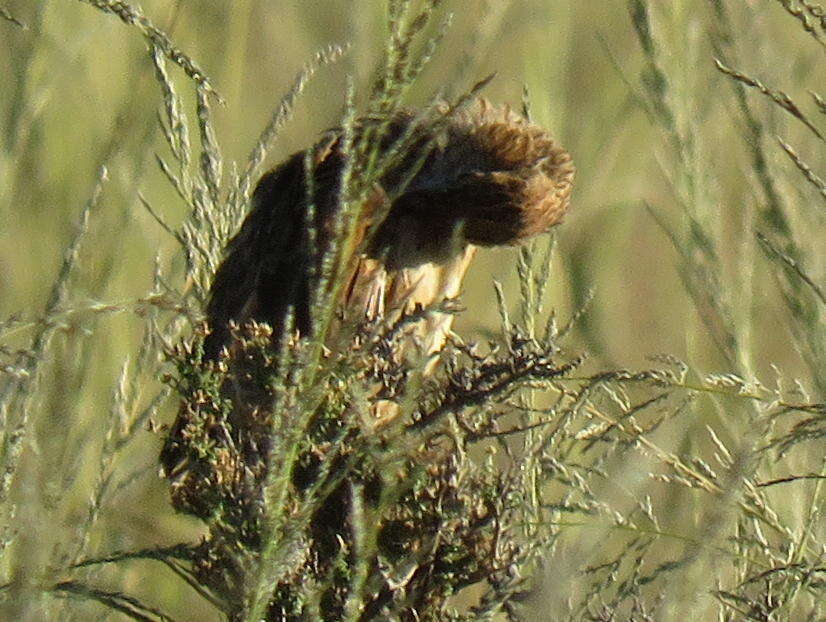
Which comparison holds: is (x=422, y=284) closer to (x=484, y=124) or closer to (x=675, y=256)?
(x=484, y=124)

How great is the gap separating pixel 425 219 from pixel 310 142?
8.1 inches

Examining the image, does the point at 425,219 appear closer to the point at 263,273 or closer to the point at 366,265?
the point at 366,265

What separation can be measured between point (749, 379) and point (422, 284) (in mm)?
552

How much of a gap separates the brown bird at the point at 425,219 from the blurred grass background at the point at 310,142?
0.14m

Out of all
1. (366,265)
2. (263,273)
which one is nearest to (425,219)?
(366,265)

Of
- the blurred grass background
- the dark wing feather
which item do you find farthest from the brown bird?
the blurred grass background

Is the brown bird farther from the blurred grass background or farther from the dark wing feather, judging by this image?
the blurred grass background

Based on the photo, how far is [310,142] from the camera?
2354 millimetres

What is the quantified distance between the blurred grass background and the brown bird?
139 millimetres

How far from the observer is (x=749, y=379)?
203cm

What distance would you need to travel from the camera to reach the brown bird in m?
2.29

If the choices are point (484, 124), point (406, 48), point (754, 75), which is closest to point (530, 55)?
point (484, 124)

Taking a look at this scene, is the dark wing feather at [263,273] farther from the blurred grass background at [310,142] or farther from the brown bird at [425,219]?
the blurred grass background at [310,142]

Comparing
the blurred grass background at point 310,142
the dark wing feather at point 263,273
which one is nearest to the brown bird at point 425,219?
the dark wing feather at point 263,273
